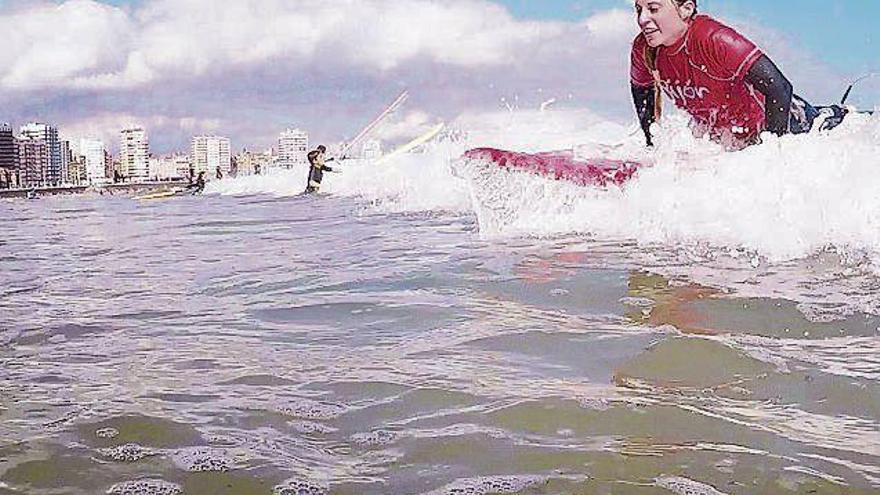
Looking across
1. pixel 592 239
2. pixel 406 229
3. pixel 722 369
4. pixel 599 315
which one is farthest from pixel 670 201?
pixel 722 369

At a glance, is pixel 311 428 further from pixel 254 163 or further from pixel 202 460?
pixel 254 163

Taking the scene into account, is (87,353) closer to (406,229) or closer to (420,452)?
(420,452)

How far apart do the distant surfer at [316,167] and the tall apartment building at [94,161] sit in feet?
193

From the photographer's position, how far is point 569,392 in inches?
93.7

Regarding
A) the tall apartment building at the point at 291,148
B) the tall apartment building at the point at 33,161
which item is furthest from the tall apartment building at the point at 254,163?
the tall apartment building at the point at 33,161

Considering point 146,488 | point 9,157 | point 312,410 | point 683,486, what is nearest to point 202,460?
point 146,488

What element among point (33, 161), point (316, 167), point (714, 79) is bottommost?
point (316, 167)

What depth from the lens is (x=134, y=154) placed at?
318 ft

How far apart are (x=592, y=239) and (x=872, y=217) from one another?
1782 millimetres

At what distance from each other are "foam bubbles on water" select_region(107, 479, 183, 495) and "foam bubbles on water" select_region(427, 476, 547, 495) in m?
0.53

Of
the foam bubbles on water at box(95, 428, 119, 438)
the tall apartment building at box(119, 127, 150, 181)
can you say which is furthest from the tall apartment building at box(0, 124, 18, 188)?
the foam bubbles on water at box(95, 428, 119, 438)

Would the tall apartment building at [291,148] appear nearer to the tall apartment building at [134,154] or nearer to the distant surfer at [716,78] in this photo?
the distant surfer at [716,78]

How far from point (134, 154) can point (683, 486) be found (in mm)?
101508

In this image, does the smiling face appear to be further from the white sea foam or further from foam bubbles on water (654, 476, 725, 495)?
foam bubbles on water (654, 476, 725, 495)
